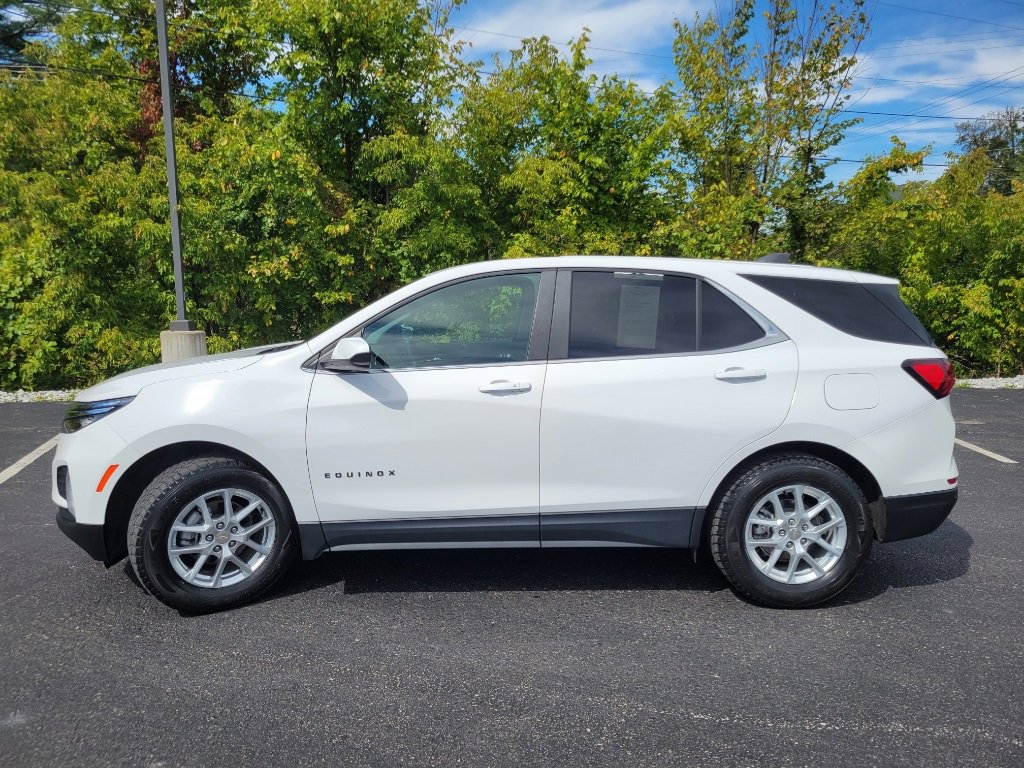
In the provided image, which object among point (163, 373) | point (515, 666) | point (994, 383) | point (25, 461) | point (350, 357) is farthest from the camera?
point (994, 383)

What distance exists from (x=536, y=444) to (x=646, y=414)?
0.54m

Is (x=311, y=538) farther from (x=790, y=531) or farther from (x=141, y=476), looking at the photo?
(x=790, y=531)

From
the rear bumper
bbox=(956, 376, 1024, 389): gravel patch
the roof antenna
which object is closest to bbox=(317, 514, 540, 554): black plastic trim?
the rear bumper

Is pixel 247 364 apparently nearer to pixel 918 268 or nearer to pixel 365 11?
pixel 365 11

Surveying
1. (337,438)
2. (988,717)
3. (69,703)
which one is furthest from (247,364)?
(988,717)

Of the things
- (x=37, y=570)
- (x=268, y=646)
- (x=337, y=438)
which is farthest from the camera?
(x=37, y=570)

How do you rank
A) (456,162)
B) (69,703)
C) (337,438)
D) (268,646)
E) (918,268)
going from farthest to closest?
1. (918,268)
2. (456,162)
3. (337,438)
4. (268,646)
5. (69,703)

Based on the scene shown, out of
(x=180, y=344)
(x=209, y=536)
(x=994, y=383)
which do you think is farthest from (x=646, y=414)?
(x=994, y=383)

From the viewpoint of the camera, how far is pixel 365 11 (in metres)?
10.4

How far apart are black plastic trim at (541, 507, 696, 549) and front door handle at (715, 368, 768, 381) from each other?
65 centimetres

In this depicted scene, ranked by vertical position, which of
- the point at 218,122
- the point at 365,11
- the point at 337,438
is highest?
the point at 365,11

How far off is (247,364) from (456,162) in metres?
8.24

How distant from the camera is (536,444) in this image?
3484 millimetres

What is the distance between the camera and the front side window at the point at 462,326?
361 cm
